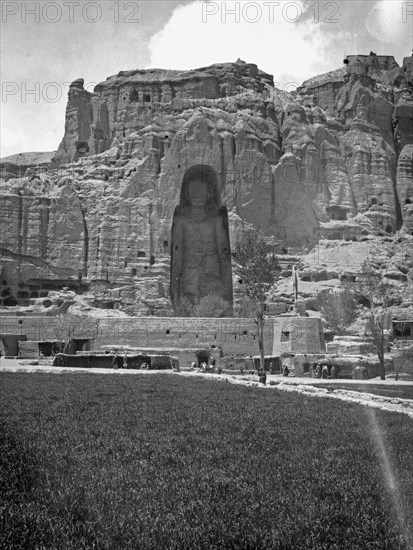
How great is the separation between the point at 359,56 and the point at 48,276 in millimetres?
60900

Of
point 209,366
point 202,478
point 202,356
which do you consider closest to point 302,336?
point 202,356

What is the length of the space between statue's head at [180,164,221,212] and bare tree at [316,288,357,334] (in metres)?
19.5

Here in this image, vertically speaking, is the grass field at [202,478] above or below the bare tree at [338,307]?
below

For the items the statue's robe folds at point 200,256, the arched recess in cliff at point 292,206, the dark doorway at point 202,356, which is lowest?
the dark doorway at point 202,356

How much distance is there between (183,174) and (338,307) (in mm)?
24740

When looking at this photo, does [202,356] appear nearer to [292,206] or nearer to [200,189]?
[292,206]

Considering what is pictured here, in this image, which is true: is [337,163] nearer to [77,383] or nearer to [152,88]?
[152,88]

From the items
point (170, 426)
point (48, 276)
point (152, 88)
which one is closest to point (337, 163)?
point (152, 88)

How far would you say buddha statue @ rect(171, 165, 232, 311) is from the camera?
75.6m

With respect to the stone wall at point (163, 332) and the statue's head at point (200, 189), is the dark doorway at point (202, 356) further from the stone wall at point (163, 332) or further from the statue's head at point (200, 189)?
the statue's head at point (200, 189)

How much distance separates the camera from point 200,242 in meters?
77.5

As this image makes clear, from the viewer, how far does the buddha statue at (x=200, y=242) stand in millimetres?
75562

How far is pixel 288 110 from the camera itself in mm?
85188

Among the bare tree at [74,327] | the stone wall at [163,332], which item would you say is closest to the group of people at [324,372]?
the stone wall at [163,332]
